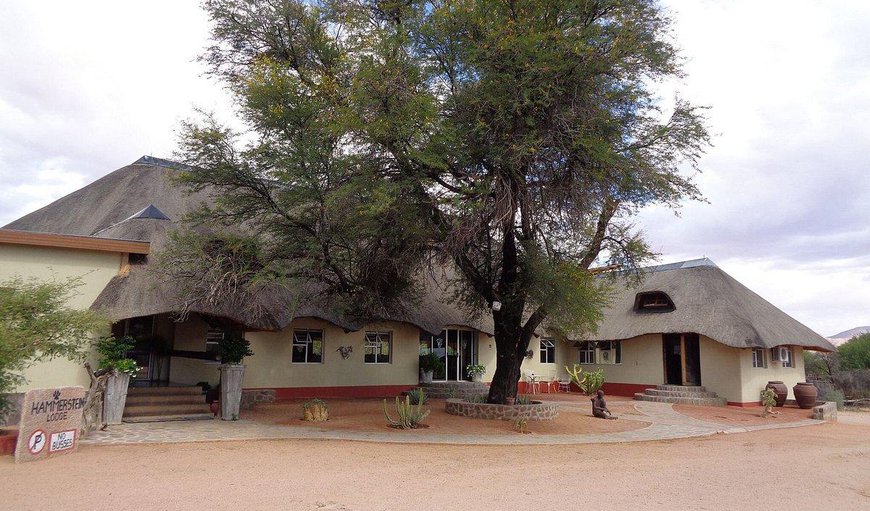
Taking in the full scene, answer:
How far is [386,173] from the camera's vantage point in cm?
1315

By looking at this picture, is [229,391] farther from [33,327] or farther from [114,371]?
[33,327]

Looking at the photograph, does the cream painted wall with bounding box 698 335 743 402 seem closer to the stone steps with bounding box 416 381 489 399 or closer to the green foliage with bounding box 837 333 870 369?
the stone steps with bounding box 416 381 489 399

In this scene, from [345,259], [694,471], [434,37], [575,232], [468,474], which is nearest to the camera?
[468,474]

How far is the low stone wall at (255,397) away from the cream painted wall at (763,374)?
16322 mm

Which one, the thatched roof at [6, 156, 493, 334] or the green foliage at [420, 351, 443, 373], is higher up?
the thatched roof at [6, 156, 493, 334]

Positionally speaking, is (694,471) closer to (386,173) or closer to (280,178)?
(386,173)

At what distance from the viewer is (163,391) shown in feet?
48.8

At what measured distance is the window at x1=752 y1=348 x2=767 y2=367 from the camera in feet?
74.6

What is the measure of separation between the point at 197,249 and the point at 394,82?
566 cm

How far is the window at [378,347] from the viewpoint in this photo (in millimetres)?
21125

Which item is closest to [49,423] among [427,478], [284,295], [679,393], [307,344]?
[427,478]

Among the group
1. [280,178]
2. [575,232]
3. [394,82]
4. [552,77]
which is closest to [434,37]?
[394,82]

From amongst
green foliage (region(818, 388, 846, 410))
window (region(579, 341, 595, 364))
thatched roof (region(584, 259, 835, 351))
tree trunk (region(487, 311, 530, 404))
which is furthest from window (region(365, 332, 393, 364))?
green foliage (region(818, 388, 846, 410))

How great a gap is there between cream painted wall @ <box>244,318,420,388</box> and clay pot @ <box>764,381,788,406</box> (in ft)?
42.2
